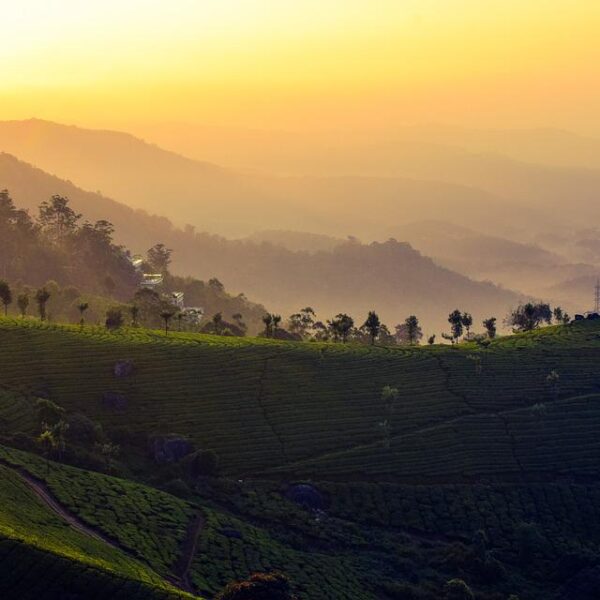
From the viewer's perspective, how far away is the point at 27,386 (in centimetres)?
12606

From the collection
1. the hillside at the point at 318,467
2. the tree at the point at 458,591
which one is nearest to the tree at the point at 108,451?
the hillside at the point at 318,467

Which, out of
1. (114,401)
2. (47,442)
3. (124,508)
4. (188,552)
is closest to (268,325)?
(114,401)

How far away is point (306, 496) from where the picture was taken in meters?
109

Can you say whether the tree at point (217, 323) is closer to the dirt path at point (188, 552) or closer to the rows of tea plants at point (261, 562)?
the rows of tea plants at point (261, 562)

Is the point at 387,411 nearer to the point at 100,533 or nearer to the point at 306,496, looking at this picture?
the point at 306,496

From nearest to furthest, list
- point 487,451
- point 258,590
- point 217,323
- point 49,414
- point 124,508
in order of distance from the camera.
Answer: point 258,590, point 124,508, point 49,414, point 487,451, point 217,323

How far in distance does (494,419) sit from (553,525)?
80.5 ft

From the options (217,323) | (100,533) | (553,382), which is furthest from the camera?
(217,323)

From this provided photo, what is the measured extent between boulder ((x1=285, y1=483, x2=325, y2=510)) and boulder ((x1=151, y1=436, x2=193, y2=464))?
1482 centimetres

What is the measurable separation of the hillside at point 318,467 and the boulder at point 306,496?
0.50 m

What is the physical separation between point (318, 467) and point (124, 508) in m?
34.5

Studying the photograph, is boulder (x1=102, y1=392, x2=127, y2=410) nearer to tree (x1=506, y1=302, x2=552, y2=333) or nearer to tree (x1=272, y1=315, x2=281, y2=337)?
tree (x1=272, y1=315, x2=281, y2=337)

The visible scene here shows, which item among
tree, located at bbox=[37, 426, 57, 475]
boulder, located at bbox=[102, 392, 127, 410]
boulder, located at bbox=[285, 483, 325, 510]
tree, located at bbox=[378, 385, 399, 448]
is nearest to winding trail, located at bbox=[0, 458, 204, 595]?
tree, located at bbox=[37, 426, 57, 475]

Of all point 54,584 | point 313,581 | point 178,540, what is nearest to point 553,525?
point 313,581
